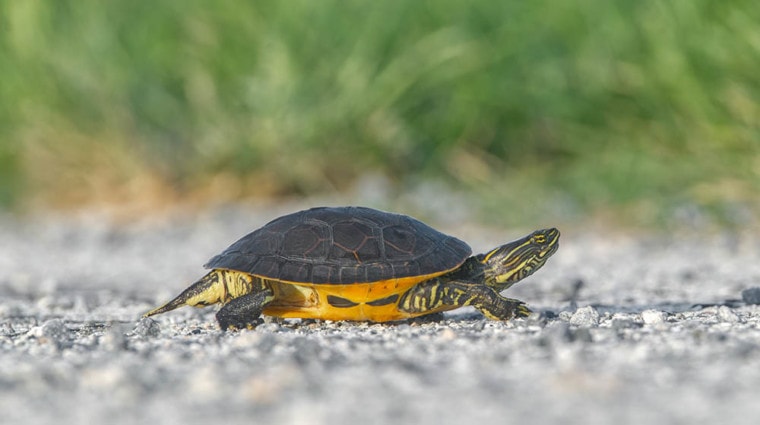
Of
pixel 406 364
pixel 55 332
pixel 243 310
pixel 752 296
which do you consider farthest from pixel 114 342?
pixel 752 296

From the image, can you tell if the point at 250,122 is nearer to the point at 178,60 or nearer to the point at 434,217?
the point at 178,60

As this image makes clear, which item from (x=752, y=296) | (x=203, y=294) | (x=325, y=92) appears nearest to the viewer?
(x=203, y=294)

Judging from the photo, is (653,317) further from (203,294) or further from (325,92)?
(325,92)

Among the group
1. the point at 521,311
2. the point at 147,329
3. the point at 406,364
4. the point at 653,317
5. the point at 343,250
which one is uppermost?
the point at 343,250

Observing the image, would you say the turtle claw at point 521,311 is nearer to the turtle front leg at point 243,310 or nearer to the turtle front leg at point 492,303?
the turtle front leg at point 492,303

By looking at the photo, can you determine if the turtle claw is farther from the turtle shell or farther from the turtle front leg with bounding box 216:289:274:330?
the turtle front leg with bounding box 216:289:274:330

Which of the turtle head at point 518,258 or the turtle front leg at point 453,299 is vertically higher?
the turtle head at point 518,258

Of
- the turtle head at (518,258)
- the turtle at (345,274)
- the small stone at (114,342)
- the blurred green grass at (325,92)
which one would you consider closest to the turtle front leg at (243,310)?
the turtle at (345,274)
